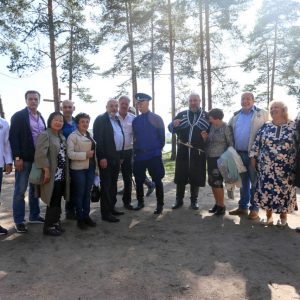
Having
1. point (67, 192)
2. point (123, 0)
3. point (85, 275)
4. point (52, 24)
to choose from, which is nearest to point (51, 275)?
point (85, 275)

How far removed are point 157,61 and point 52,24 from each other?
732cm

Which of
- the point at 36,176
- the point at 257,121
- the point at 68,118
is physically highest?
the point at 68,118

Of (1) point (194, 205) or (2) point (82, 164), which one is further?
(1) point (194, 205)

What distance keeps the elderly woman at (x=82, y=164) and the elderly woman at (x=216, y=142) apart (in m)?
2.09

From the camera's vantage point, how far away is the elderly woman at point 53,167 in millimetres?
4859

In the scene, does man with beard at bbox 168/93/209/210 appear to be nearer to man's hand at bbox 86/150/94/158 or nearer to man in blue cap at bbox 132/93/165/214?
man in blue cap at bbox 132/93/165/214

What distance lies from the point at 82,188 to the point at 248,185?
2.93 meters

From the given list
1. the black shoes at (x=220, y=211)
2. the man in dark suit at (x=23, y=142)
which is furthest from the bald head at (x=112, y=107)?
the black shoes at (x=220, y=211)

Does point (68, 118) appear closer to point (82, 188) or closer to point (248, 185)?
point (82, 188)

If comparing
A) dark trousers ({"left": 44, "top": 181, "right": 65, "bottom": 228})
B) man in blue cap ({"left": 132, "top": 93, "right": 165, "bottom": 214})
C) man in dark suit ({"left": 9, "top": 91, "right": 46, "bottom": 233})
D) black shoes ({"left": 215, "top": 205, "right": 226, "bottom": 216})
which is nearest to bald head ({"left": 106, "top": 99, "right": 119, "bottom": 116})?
man in blue cap ({"left": 132, "top": 93, "right": 165, "bottom": 214})

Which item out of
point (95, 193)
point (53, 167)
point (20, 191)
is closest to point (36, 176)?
point (53, 167)

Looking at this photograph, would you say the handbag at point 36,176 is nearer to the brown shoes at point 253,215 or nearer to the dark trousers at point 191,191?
the dark trousers at point 191,191

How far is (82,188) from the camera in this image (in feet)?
17.3

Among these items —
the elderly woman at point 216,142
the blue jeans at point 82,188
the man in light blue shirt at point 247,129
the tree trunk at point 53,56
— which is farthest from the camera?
the tree trunk at point 53,56
